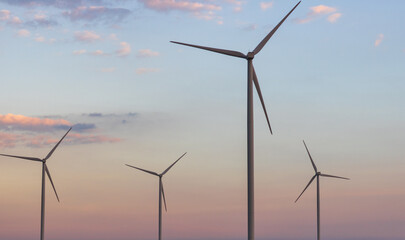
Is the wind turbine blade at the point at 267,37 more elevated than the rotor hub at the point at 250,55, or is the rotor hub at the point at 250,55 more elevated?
the wind turbine blade at the point at 267,37

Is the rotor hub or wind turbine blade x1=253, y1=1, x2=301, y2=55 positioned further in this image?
wind turbine blade x1=253, y1=1, x2=301, y2=55

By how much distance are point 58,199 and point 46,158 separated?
4.83 metres

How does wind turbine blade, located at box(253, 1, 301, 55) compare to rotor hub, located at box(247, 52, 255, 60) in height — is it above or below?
above

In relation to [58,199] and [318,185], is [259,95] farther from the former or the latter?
[318,185]

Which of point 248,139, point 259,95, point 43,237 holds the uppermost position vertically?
point 259,95

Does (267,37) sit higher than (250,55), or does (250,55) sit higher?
(267,37)

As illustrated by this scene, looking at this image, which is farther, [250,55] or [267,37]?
[267,37]

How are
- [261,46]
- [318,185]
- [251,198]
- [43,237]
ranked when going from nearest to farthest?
[251,198], [261,46], [43,237], [318,185]

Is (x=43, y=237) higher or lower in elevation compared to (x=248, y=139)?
lower

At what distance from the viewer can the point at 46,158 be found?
8425 cm

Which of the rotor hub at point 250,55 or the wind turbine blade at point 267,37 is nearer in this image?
the rotor hub at point 250,55

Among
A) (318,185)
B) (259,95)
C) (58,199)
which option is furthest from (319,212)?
(259,95)

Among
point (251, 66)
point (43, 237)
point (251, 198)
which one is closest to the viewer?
point (251, 198)

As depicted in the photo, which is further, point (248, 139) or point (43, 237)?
point (43, 237)
